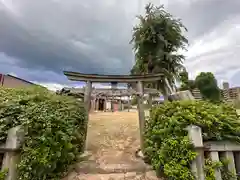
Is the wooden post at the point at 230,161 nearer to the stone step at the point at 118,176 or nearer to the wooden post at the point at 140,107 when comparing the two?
the stone step at the point at 118,176

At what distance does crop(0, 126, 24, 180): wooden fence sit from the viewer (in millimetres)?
2535

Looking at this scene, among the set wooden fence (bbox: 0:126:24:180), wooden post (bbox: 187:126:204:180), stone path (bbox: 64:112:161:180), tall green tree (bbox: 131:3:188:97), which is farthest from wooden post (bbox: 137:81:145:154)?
tall green tree (bbox: 131:3:188:97)

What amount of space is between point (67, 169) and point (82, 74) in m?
2.74

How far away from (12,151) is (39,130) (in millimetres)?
484

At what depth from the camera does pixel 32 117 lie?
9.20 ft

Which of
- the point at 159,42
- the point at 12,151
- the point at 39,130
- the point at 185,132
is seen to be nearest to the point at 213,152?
the point at 185,132

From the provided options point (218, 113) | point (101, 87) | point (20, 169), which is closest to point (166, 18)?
point (101, 87)

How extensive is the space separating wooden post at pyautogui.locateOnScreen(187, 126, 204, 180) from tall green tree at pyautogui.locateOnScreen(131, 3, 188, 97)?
7257mm

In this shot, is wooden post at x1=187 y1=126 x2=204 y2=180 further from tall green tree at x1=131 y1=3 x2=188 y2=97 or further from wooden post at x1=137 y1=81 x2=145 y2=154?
tall green tree at x1=131 y1=3 x2=188 y2=97

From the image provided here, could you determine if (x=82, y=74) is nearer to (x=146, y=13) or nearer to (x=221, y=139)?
(x=221, y=139)

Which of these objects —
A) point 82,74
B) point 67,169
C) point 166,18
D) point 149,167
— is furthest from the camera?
point 166,18

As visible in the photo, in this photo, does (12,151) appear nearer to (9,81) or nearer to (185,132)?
(185,132)

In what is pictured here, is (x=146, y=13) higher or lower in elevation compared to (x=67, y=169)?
higher

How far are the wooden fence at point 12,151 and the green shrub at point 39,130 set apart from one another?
95 millimetres
